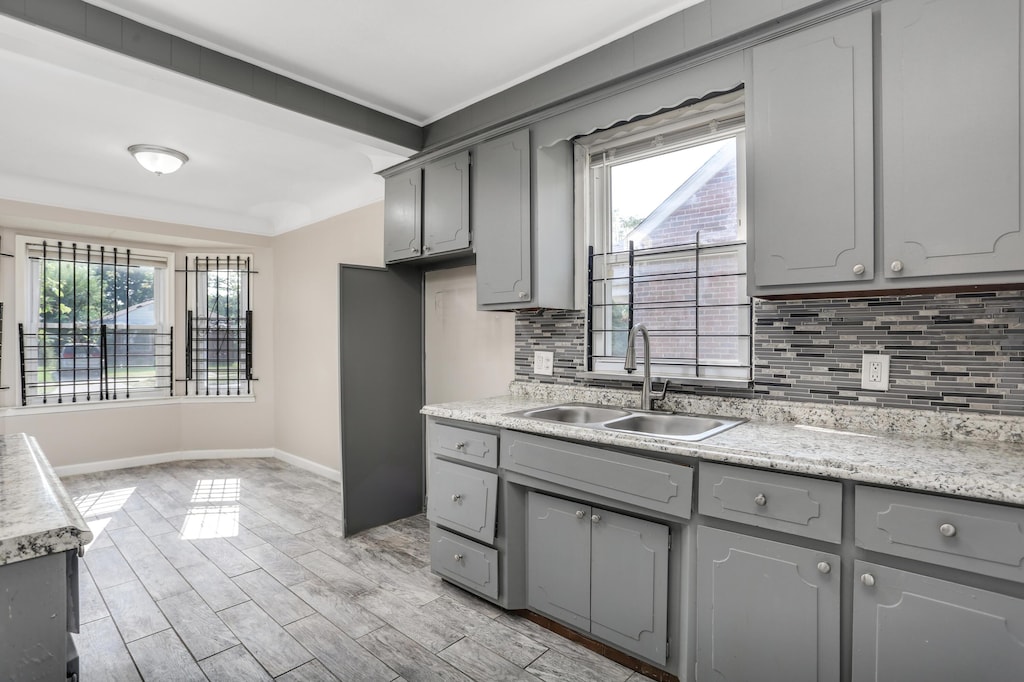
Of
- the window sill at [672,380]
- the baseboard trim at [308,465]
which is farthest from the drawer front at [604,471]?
the baseboard trim at [308,465]

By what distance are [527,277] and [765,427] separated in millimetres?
1289

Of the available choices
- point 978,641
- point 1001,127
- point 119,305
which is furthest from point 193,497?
point 1001,127

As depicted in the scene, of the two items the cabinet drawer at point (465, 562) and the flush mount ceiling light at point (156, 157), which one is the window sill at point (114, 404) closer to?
the flush mount ceiling light at point (156, 157)

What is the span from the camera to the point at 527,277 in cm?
263

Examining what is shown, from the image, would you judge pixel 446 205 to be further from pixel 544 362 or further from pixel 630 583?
pixel 630 583

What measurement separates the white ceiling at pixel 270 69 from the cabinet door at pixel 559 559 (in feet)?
6.63

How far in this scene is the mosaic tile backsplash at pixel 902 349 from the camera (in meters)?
1.67

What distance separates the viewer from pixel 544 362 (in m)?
2.95

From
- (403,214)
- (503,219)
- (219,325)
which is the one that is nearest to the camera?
(503,219)

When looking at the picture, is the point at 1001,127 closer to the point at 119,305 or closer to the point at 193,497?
the point at 193,497

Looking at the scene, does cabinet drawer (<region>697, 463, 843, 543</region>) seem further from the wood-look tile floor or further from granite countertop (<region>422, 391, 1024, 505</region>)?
the wood-look tile floor

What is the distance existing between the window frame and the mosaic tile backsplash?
0.41 ft

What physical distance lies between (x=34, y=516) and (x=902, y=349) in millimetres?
2433

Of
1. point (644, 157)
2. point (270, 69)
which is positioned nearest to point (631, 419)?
point (644, 157)
